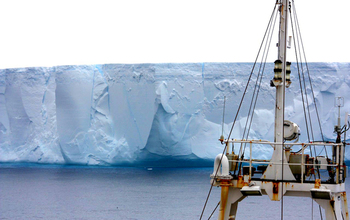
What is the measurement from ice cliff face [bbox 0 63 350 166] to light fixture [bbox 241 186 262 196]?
61.1 ft

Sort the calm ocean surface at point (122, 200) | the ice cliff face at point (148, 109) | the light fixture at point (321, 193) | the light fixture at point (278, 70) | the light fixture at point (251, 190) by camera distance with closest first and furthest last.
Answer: the light fixture at point (321, 193), the light fixture at point (251, 190), the light fixture at point (278, 70), the calm ocean surface at point (122, 200), the ice cliff face at point (148, 109)

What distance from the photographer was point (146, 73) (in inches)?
974

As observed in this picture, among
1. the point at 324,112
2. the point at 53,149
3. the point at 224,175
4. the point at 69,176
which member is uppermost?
the point at 224,175

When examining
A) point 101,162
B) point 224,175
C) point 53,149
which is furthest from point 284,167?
point 53,149

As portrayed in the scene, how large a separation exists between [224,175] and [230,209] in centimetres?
49

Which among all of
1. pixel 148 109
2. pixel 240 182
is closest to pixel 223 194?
pixel 240 182

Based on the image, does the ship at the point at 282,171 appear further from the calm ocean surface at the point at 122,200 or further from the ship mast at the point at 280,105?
the calm ocean surface at the point at 122,200

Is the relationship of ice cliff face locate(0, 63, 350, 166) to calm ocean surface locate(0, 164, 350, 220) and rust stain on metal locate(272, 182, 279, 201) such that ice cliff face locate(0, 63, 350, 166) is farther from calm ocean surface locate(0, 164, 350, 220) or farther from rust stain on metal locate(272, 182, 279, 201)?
rust stain on metal locate(272, 182, 279, 201)

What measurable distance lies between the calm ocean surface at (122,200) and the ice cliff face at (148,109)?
1474 millimetres

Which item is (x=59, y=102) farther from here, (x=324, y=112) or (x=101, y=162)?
(x=324, y=112)

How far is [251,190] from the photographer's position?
545 centimetres

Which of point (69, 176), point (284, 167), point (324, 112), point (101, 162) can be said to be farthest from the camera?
point (69, 176)

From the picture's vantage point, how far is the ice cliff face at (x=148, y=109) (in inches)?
957

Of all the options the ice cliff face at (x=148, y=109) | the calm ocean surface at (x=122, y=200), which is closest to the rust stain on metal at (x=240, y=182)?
the calm ocean surface at (x=122, y=200)
